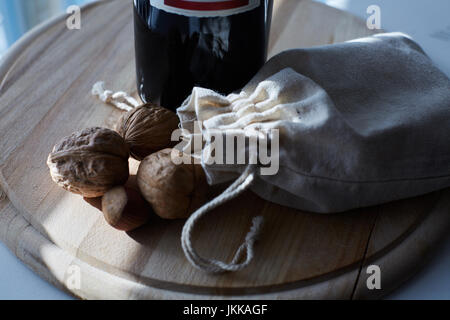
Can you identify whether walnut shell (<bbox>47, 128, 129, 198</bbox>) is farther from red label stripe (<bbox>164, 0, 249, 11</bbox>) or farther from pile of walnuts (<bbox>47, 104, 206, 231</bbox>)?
red label stripe (<bbox>164, 0, 249, 11</bbox>)

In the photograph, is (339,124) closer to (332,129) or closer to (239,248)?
(332,129)

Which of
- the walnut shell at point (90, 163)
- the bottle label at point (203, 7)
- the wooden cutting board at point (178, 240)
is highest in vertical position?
the bottle label at point (203, 7)

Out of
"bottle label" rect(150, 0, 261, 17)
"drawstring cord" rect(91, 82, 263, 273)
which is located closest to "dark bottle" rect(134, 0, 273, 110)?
"bottle label" rect(150, 0, 261, 17)

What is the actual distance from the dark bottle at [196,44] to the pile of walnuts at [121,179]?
88 millimetres

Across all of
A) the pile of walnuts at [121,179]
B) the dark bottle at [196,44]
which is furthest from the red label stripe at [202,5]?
the pile of walnuts at [121,179]

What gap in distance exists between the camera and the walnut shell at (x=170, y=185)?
1.29ft

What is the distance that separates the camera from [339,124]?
394mm

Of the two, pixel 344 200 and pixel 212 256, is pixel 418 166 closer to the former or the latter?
pixel 344 200

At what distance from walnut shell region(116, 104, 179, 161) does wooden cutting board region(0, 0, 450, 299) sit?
67 millimetres

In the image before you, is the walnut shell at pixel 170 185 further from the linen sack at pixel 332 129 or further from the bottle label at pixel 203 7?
the bottle label at pixel 203 7

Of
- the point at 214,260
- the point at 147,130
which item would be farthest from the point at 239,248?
the point at 147,130

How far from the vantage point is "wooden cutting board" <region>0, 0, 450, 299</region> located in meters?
0.38

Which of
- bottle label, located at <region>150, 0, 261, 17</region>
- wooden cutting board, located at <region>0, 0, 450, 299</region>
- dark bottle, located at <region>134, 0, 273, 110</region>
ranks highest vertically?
bottle label, located at <region>150, 0, 261, 17</region>

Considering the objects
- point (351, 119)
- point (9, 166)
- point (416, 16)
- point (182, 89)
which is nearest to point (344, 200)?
point (351, 119)
